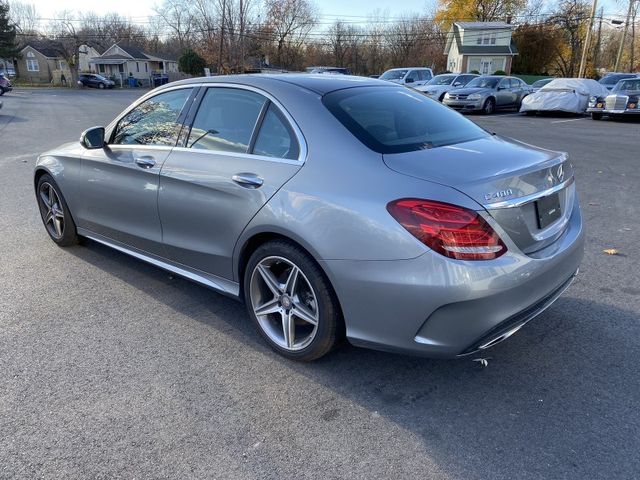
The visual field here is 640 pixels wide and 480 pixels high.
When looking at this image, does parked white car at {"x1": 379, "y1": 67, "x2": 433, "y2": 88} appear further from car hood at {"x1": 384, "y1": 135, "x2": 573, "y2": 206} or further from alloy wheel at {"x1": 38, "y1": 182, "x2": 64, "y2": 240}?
car hood at {"x1": 384, "y1": 135, "x2": 573, "y2": 206}

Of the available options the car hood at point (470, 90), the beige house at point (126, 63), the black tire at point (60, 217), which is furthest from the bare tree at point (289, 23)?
the black tire at point (60, 217)

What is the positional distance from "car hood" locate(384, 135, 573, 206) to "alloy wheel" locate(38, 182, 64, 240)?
12.1 feet

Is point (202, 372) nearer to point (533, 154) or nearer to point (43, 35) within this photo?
point (533, 154)

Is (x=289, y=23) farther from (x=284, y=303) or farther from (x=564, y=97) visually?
(x=284, y=303)

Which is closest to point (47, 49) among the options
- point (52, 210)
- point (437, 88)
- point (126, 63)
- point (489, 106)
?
point (126, 63)

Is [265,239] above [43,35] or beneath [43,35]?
beneath

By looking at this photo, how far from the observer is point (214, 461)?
234 cm

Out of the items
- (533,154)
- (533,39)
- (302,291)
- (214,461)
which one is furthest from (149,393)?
(533,39)

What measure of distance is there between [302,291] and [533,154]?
159 cm

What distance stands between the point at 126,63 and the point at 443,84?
203 feet

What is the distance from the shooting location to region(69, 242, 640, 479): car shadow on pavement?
2332 mm

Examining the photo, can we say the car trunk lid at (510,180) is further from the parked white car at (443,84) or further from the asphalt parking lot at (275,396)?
the parked white car at (443,84)

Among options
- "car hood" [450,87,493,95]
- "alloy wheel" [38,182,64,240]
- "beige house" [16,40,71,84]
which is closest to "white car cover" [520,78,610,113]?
"car hood" [450,87,493,95]

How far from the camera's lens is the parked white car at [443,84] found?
2258 centimetres
